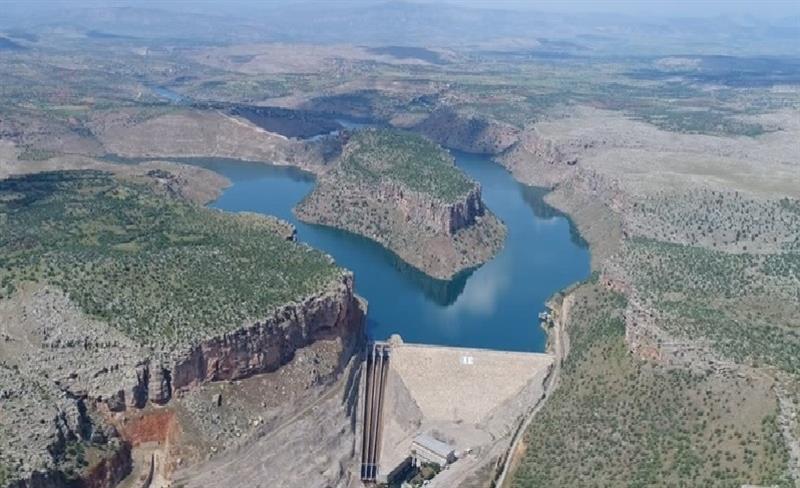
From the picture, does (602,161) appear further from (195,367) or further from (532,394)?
(195,367)

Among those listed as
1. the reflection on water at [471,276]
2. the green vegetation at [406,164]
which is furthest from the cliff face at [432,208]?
the reflection on water at [471,276]

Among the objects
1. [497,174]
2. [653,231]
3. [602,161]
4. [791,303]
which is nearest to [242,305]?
[791,303]

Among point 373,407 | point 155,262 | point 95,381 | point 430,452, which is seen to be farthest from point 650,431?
point 155,262

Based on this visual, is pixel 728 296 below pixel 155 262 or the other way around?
below

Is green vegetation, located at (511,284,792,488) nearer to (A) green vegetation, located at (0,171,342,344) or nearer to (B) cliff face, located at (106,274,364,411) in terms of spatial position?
(B) cliff face, located at (106,274,364,411)

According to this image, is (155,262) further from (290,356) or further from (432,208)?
(432,208)

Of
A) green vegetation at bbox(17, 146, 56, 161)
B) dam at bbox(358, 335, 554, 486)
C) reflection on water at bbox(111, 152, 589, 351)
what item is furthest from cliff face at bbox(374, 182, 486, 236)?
green vegetation at bbox(17, 146, 56, 161)
